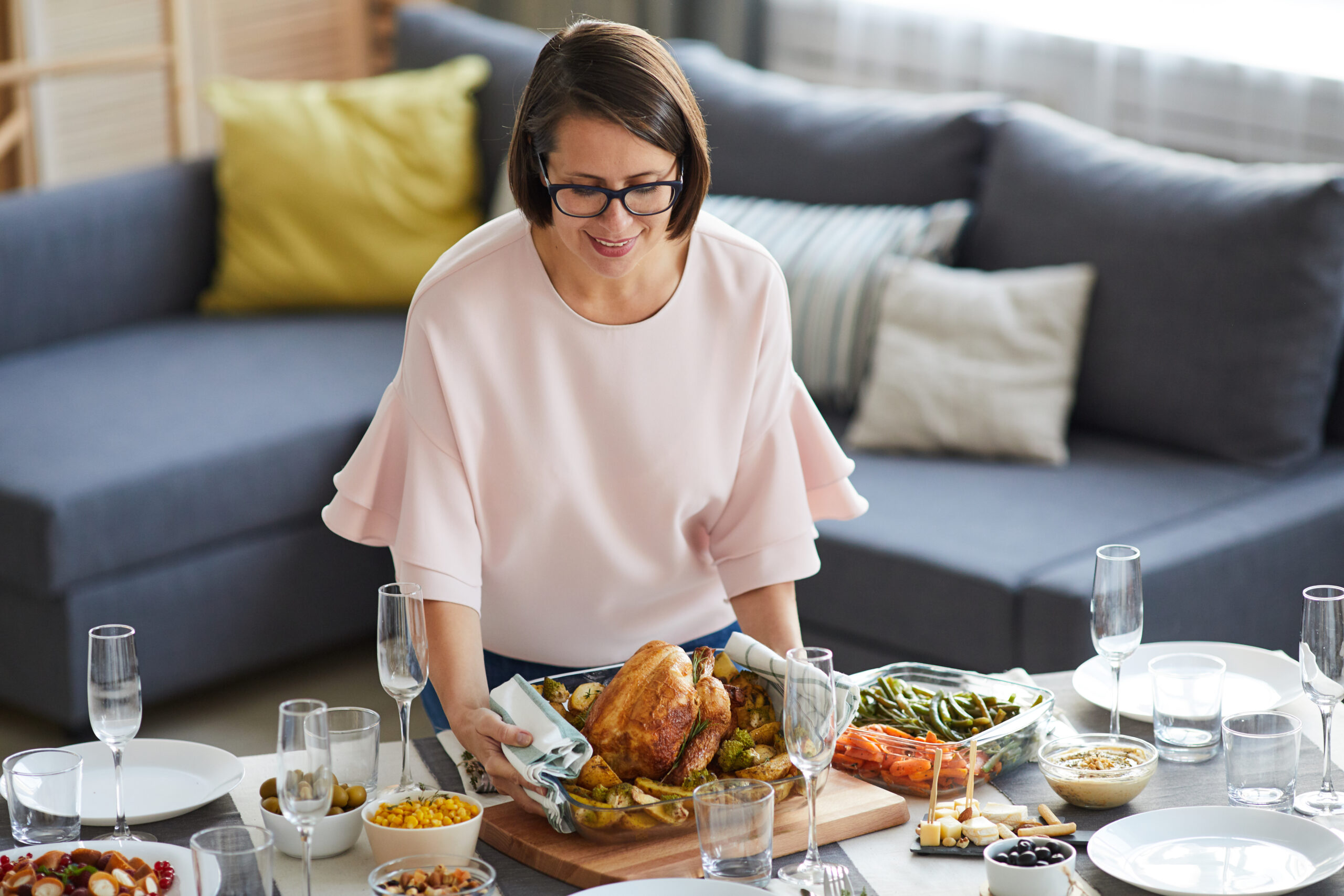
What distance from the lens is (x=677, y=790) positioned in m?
1.41

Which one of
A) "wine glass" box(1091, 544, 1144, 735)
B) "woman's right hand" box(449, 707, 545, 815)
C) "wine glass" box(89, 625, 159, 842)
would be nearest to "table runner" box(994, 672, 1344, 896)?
"wine glass" box(1091, 544, 1144, 735)

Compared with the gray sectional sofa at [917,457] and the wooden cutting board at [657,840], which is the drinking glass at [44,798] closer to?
the wooden cutting board at [657,840]

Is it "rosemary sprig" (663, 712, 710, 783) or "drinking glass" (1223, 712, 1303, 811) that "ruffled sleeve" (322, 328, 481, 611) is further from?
"drinking glass" (1223, 712, 1303, 811)

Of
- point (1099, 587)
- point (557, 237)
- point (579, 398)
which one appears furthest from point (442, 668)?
point (1099, 587)

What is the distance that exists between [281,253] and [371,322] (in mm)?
271

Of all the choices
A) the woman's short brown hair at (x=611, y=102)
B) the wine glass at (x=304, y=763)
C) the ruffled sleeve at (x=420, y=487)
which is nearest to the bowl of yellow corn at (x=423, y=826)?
the wine glass at (x=304, y=763)

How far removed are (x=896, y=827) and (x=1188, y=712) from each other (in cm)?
36

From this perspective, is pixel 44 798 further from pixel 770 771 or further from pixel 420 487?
pixel 770 771

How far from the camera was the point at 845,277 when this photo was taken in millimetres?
3180

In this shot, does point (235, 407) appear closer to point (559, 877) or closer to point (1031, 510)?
point (1031, 510)

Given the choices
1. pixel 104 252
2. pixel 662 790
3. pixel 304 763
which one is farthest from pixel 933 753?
pixel 104 252

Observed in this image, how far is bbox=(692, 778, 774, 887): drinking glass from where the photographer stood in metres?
1.28

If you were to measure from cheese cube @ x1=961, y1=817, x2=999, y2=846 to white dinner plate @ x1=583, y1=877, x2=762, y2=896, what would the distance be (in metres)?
0.22

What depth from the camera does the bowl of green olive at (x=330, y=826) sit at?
139 centimetres
